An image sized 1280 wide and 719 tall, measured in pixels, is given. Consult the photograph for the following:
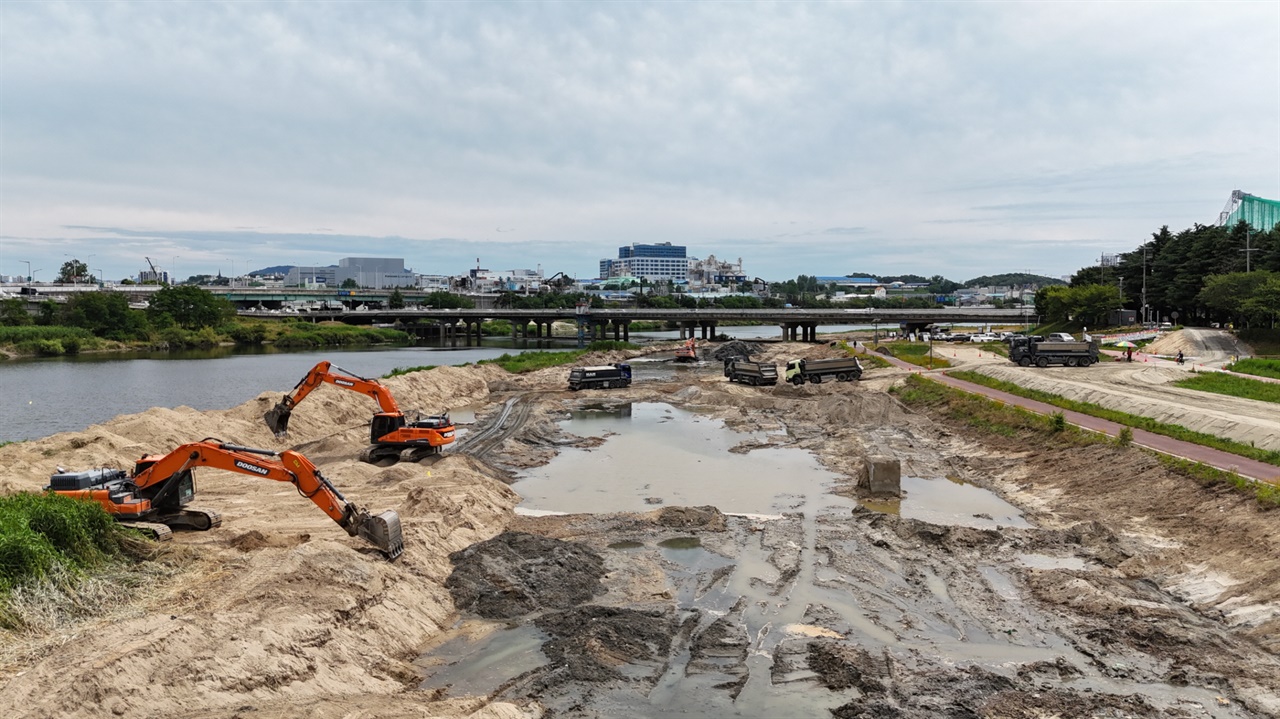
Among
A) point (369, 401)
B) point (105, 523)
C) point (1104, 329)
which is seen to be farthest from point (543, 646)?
point (1104, 329)

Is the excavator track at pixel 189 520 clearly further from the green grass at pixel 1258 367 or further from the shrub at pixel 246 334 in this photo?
the shrub at pixel 246 334

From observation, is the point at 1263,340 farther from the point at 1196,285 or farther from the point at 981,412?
the point at 981,412

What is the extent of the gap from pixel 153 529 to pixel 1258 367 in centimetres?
5373

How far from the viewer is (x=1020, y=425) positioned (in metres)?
35.0

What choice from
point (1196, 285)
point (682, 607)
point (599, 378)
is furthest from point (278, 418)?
point (1196, 285)

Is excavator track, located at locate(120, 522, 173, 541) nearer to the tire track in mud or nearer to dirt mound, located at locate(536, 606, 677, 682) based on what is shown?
dirt mound, located at locate(536, 606, 677, 682)

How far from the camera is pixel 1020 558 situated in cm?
2011

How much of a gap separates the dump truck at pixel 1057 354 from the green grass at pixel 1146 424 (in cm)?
706

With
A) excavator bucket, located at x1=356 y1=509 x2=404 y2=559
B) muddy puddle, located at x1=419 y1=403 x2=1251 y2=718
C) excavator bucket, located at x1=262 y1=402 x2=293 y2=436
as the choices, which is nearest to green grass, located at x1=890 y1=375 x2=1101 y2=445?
muddy puddle, located at x1=419 y1=403 x2=1251 y2=718

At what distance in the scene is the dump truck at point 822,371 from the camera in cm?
5753

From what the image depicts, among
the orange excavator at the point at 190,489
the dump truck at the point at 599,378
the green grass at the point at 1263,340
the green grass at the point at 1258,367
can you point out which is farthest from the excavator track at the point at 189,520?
the green grass at the point at 1263,340

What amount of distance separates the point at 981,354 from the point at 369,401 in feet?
165

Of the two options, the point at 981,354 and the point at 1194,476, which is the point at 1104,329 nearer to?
the point at 981,354

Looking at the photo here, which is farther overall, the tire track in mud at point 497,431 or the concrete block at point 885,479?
the tire track in mud at point 497,431
